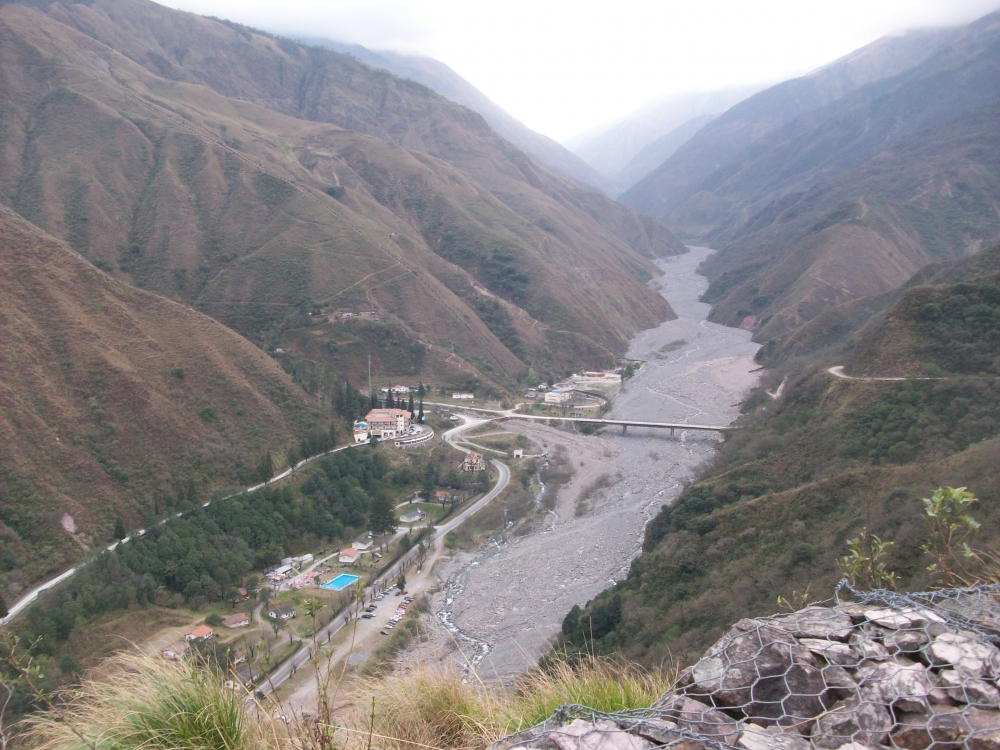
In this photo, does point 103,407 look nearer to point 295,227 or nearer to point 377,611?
point 377,611

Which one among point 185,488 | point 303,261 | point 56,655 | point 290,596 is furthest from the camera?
point 303,261

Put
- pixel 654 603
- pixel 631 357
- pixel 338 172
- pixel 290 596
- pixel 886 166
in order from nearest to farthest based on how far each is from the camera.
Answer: pixel 654 603 → pixel 290 596 → pixel 631 357 → pixel 338 172 → pixel 886 166

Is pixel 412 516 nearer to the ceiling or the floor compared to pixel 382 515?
nearer to the floor

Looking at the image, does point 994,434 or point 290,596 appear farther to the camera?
point 290,596

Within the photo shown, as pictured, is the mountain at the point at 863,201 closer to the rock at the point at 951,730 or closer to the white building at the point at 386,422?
the white building at the point at 386,422

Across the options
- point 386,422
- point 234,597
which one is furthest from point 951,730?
point 386,422

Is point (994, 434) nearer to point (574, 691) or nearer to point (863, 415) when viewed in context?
point (863, 415)

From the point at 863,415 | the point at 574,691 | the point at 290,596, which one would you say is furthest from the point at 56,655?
the point at 863,415
